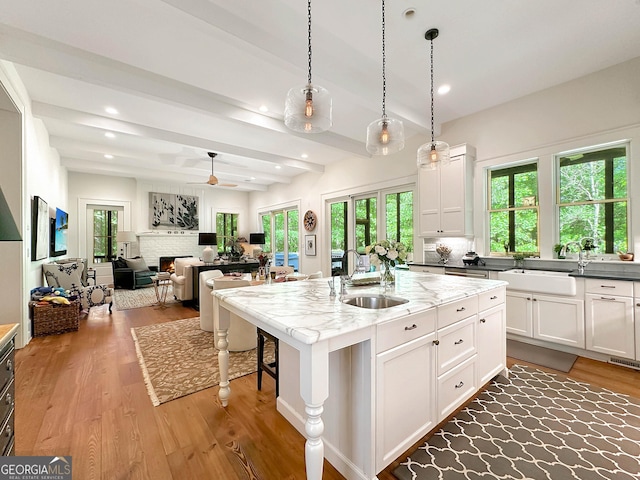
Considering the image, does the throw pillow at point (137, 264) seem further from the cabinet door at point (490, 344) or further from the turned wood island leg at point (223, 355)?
the cabinet door at point (490, 344)

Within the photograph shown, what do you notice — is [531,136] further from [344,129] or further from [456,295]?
[456,295]

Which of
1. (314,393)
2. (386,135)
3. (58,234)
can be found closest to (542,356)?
(386,135)

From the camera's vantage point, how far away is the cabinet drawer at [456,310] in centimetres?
184

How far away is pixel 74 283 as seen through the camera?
4.81 metres

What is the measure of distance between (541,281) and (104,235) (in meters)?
9.66

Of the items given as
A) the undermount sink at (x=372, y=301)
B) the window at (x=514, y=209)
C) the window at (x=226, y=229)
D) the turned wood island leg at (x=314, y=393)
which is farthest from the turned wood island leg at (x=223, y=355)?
the window at (x=226, y=229)

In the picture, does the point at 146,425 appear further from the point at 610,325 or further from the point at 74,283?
the point at 610,325

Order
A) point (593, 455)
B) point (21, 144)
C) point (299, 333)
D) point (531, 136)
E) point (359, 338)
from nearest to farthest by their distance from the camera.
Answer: point (299, 333) → point (359, 338) → point (593, 455) → point (21, 144) → point (531, 136)

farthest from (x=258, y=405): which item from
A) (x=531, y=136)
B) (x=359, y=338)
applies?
(x=531, y=136)

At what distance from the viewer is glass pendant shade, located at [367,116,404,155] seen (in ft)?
8.18

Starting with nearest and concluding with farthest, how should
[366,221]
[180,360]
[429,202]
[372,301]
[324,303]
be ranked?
[324,303] < [372,301] < [180,360] < [429,202] < [366,221]

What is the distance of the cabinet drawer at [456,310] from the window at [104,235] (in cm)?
869

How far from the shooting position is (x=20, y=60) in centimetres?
254

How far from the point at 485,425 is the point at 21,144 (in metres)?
5.45
